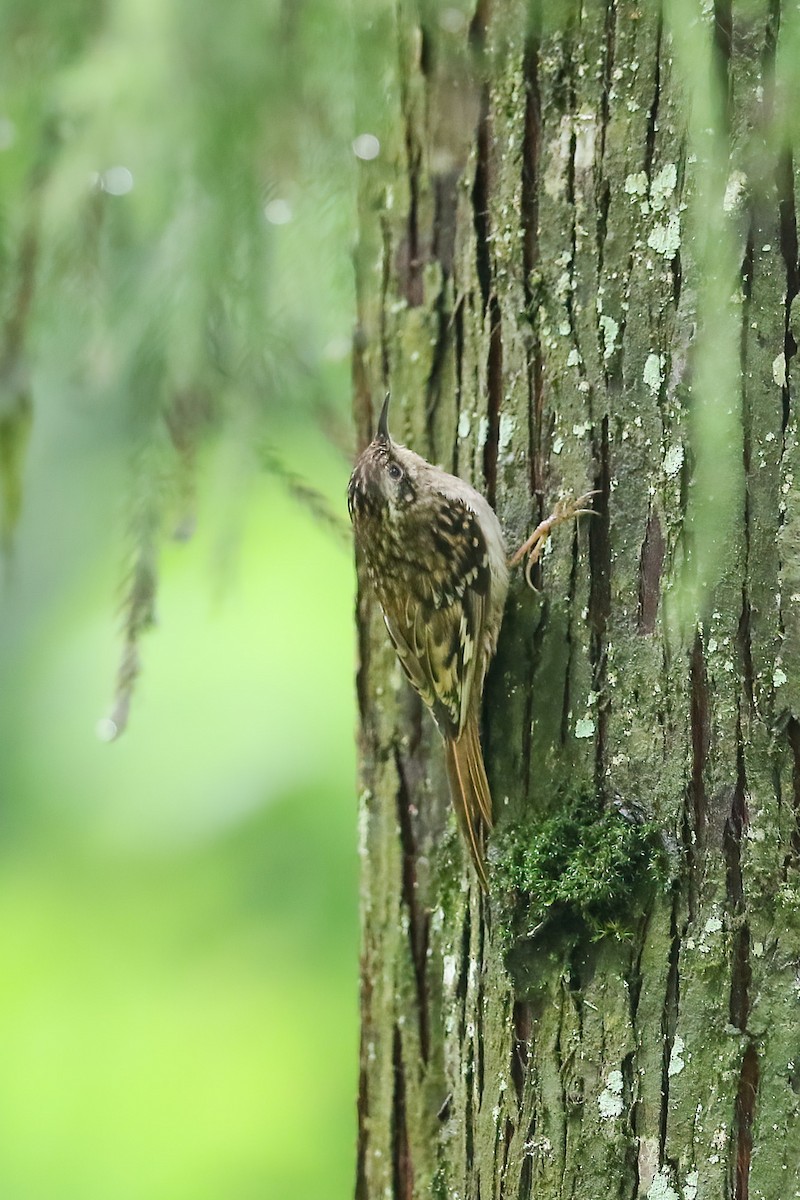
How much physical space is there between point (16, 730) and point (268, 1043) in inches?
58.0

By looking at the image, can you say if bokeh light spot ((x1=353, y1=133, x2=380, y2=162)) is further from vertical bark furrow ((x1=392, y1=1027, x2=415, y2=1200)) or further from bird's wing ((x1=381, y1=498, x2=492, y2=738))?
vertical bark furrow ((x1=392, y1=1027, x2=415, y2=1200))

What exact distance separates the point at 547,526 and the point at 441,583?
54cm

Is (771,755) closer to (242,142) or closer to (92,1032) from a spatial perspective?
(242,142)

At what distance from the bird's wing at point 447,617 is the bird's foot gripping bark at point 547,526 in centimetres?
16

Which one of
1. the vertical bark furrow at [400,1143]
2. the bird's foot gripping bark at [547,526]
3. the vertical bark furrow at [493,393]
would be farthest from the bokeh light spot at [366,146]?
the vertical bark furrow at [400,1143]

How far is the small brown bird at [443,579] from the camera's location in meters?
1.95

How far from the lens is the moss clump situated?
5.50ft

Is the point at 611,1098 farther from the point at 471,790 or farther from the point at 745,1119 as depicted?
the point at 471,790

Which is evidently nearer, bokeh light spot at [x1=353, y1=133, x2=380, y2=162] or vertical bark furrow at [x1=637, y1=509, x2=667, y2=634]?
vertical bark furrow at [x1=637, y1=509, x2=667, y2=634]

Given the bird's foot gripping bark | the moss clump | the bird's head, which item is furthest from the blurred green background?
the moss clump

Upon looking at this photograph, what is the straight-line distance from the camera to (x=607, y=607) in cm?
180

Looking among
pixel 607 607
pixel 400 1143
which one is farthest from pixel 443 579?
pixel 400 1143

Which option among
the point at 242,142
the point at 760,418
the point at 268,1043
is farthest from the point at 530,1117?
the point at 268,1043

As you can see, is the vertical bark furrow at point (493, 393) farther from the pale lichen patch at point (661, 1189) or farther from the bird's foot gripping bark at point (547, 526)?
the pale lichen patch at point (661, 1189)
